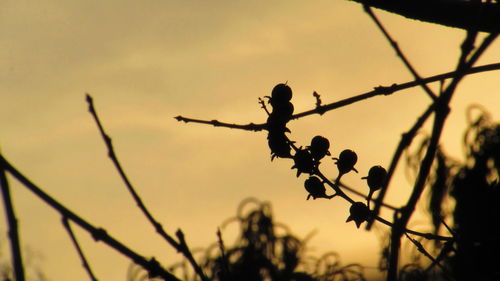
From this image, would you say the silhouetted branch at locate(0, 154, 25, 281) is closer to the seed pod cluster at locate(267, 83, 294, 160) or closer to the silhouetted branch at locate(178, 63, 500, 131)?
the silhouetted branch at locate(178, 63, 500, 131)

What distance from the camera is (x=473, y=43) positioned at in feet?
6.21

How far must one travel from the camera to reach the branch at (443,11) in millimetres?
2188

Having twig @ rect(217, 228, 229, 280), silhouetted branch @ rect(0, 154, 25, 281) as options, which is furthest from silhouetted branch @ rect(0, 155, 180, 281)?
twig @ rect(217, 228, 229, 280)

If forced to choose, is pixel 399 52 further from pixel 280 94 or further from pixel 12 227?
pixel 12 227

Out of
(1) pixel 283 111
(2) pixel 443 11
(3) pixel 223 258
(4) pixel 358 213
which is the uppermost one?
(2) pixel 443 11

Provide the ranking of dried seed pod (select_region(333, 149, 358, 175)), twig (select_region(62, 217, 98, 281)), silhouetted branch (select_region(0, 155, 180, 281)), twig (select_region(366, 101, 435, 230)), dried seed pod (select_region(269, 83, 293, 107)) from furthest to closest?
twig (select_region(366, 101, 435, 230)) → dried seed pod (select_region(333, 149, 358, 175)) → dried seed pod (select_region(269, 83, 293, 107)) → twig (select_region(62, 217, 98, 281)) → silhouetted branch (select_region(0, 155, 180, 281))

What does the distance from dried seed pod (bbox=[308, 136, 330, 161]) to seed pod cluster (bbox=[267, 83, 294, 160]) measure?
0.08 meters

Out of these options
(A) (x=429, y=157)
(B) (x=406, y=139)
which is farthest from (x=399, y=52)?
(A) (x=429, y=157)

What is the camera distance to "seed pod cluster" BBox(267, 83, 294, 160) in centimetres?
201

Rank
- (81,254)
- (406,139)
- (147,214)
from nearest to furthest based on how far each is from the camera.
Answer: (81,254) → (147,214) → (406,139)

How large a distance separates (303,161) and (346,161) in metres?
0.18

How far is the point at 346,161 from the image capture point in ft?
7.13

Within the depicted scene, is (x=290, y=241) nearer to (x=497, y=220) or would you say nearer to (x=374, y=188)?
(x=497, y=220)

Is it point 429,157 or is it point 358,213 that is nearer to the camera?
point 429,157
